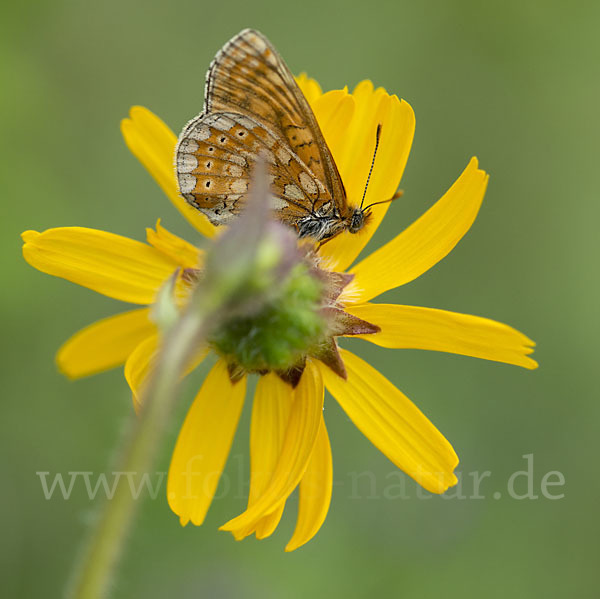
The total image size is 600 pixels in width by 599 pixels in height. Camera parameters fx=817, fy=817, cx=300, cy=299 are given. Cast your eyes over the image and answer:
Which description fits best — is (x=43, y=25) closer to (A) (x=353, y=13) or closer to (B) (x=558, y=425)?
(A) (x=353, y=13)

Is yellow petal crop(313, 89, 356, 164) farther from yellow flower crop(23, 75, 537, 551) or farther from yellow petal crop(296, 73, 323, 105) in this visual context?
yellow petal crop(296, 73, 323, 105)

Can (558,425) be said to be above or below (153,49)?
below

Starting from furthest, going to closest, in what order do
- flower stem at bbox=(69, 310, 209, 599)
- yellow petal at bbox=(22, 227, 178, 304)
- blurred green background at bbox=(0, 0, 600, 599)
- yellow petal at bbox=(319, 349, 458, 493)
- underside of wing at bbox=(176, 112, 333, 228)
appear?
blurred green background at bbox=(0, 0, 600, 599)
underside of wing at bbox=(176, 112, 333, 228)
yellow petal at bbox=(22, 227, 178, 304)
yellow petal at bbox=(319, 349, 458, 493)
flower stem at bbox=(69, 310, 209, 599)

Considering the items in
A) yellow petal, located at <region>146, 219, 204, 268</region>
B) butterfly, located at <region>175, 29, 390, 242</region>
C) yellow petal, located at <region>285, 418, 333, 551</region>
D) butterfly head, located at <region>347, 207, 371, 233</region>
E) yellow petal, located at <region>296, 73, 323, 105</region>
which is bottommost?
yellow petal, located at <region>285, 418, 333, 551</region>

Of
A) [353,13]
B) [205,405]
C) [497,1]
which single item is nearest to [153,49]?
[353,13]

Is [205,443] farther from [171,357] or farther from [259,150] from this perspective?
[171,357]

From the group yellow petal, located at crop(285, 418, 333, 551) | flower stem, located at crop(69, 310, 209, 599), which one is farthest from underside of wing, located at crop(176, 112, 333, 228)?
flower stem, located at crop(69, 310, 209, 599)
